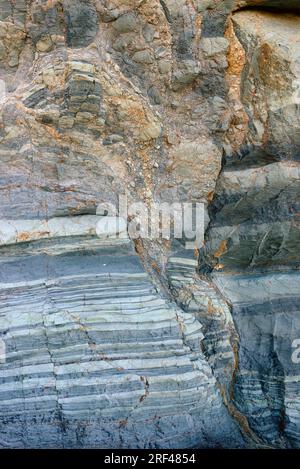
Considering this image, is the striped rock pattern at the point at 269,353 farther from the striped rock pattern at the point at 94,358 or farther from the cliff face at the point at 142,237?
the striped rock pattern at the point at 94,358

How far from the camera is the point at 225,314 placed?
3.15 m

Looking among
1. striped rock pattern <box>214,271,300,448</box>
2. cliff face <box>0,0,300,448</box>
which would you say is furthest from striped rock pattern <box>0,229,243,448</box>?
striped rock pattern <box>214,271,300,448</box>

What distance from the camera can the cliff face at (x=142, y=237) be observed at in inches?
107

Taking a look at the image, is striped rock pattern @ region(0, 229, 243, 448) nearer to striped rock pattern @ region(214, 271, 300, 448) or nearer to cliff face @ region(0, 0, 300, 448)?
cliff face @ region(0, 0, 300, 448)

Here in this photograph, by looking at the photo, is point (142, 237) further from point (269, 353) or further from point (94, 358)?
point (269, 353)

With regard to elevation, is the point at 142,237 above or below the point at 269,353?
above

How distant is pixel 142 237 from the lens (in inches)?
123

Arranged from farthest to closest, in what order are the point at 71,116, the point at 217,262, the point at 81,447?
1. the point at 217,262
2. the point at 71,116
3. the point at 81,447

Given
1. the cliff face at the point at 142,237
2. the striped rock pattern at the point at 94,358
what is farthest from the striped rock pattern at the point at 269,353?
the striped rock pattern at the point at 94,358

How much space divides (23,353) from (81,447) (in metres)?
0.53

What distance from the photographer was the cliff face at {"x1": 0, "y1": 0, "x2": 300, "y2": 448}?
107 inches

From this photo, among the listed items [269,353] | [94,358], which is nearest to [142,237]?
[94,358]

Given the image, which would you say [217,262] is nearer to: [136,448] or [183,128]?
[183,128]
